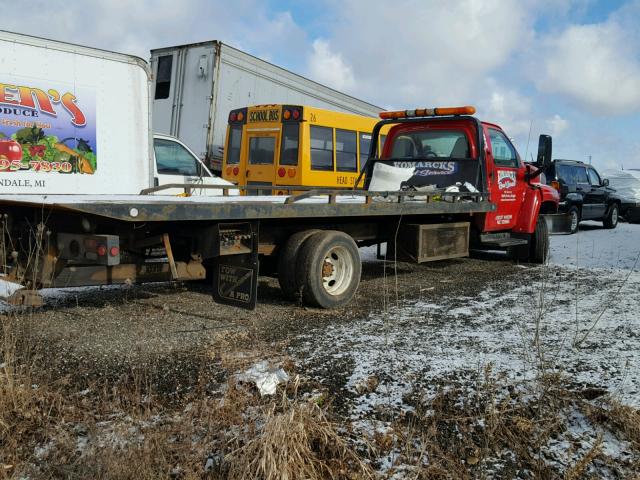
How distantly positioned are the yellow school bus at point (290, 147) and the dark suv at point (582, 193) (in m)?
6.09

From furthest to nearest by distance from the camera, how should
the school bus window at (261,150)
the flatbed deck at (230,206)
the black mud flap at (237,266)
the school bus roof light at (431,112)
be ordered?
the school bus window at (261,150) → the school bus roof light at (431,112) → the black mud flap at (237,266) → the flatbed deck at (230,206)

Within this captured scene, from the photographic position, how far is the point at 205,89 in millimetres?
12984

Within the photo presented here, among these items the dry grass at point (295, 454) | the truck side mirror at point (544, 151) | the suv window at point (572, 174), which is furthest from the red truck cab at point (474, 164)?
the suv window at point (572, 174)

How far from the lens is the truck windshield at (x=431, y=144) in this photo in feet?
27.0

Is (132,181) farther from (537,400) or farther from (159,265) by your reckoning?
(537,400)

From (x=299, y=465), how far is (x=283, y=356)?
1.62 m

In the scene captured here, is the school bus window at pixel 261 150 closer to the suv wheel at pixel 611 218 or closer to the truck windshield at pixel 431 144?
the truck windshield at pixel 431 144

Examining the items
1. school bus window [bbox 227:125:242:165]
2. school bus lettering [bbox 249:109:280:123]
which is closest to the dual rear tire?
school bus lettering [bbox 249:109:280:123]

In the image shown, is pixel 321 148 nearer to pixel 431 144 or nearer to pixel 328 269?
pixel 431 144

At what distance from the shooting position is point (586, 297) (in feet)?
21.2

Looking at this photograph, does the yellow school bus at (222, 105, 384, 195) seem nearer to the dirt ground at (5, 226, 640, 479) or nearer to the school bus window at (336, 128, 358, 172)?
the school bus window at (336, 128, 358, 172)

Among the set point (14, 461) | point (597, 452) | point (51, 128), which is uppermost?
point (51, 128)

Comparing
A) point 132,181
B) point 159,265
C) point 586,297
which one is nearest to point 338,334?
point 159,265

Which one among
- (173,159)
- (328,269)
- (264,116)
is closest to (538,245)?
(328,269)
